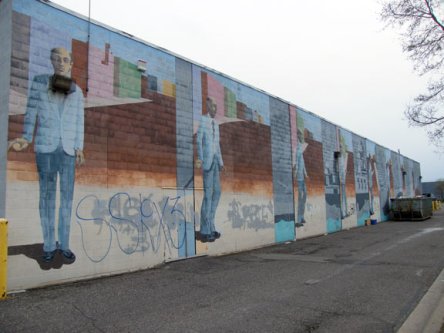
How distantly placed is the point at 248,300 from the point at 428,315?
10.3ft

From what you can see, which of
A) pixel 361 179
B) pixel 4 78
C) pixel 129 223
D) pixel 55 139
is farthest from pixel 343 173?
pixel 4 78

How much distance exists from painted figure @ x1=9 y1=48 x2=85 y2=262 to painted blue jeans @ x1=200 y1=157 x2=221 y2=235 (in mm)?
5386

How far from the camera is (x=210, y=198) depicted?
15.0m

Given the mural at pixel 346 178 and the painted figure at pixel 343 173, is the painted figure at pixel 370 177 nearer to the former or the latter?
the mural at pixel 346 178

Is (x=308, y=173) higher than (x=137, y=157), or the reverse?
(x=308, y=173)

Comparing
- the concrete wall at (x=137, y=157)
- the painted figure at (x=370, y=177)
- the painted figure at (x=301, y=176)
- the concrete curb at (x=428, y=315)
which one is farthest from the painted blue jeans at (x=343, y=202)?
the concrete curb at (x=428, y=315)

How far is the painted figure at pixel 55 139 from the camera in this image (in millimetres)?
9539

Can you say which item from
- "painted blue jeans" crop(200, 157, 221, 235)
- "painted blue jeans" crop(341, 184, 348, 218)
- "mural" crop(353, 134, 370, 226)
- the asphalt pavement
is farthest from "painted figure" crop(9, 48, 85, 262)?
"mural" crop(353, 134, 370, 226)

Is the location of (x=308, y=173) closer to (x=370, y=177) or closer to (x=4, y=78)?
(x=370, y=177)

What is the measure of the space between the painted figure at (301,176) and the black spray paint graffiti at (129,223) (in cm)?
987

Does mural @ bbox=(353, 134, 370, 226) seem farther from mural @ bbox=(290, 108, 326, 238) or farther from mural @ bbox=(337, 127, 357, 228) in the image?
mural @ bbox=(290, 108, 326, 238)

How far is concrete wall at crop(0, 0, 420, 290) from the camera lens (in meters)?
9.38

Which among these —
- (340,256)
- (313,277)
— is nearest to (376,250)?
(340,256)

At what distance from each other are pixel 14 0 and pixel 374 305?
34.2ft
